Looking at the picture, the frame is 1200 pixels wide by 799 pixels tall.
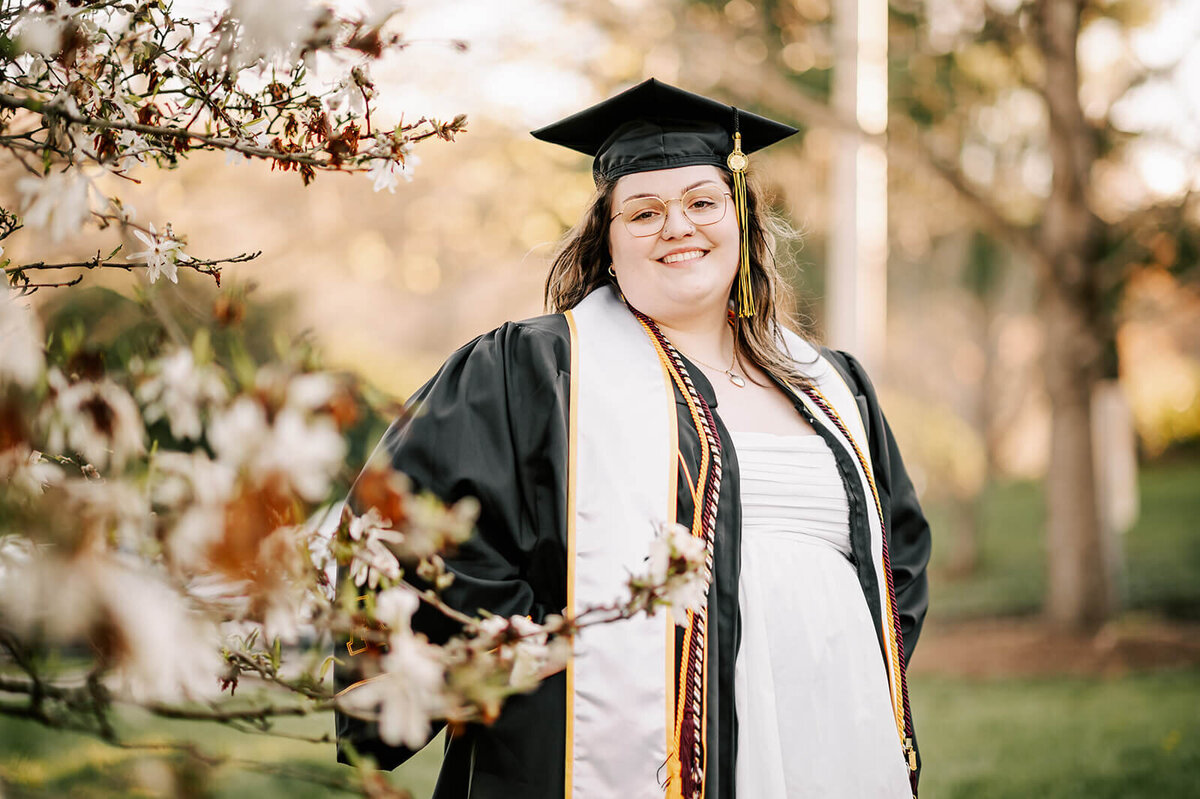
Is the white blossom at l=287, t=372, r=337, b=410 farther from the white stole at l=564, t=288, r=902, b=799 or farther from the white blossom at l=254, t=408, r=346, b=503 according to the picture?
the white stole at l=564, t=288, r=902, b=799

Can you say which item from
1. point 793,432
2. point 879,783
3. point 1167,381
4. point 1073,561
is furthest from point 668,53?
point 1167,381

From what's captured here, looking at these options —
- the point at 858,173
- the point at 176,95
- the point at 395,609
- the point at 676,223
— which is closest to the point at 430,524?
the point at 395,609

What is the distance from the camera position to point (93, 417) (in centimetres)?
90

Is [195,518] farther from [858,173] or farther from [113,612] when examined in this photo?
[858,173]

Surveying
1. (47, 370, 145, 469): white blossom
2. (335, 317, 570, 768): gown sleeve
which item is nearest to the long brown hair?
(335, 317, 570, 768): gown sleeve

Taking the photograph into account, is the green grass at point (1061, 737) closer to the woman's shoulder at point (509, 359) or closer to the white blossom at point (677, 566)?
the woman's shoulder at point (509, 359)

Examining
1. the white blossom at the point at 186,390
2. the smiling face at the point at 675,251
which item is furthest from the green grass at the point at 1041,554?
the white blossom at the point at 186,390

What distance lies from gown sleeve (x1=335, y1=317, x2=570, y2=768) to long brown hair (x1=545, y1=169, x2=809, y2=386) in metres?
0.46

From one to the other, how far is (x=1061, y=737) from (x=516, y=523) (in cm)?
496

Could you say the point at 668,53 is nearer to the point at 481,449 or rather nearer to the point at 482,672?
the point at 481,449

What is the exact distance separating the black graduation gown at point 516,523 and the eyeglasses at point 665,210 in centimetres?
34

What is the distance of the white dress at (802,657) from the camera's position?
88.8 inches

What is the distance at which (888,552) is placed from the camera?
8.56 ft

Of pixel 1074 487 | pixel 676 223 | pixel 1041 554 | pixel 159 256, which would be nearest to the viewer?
pixel 159 256
